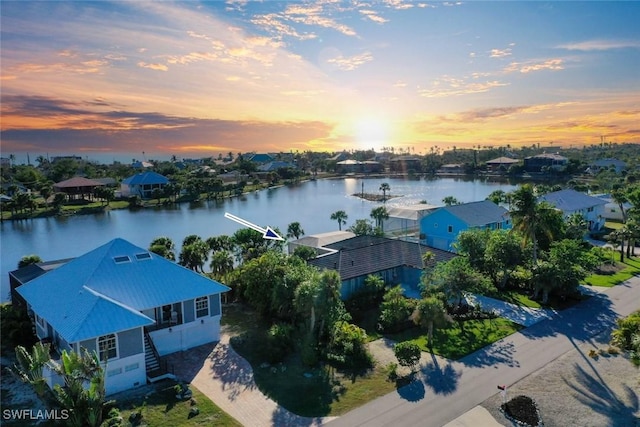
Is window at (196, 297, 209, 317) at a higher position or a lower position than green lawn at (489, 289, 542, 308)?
higher

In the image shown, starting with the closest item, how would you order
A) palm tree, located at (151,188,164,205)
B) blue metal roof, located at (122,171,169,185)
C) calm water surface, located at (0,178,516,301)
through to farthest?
calm water surface, located at (0,178,516,301) → palm tree, located at (151,188,164,205) → blue metal roof, located at (122,171,169,185)

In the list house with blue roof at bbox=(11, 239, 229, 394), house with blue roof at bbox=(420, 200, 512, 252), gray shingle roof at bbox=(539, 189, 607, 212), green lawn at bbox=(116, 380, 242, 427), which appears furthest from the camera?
gray shingle roof at bbox=(539, 189, 607, 212)

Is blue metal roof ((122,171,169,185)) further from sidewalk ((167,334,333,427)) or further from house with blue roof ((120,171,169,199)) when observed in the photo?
sidewalk ((167,334,333,427))

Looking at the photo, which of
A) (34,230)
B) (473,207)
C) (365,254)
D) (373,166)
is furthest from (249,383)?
(373,166)

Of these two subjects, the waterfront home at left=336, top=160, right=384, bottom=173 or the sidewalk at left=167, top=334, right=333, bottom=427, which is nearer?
the sidewalk at left=167, top=334, right=333, bottom=427

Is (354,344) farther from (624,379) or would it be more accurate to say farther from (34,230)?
(34,230)

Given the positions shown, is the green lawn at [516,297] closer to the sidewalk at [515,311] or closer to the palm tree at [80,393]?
the sidewalk at [515,311]

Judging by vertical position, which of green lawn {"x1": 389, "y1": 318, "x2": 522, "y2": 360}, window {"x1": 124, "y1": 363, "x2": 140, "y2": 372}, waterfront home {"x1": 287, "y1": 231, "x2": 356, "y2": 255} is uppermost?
waterfront home {"x1": 287, "y1": 231, "x2": 356, "y2": 255}

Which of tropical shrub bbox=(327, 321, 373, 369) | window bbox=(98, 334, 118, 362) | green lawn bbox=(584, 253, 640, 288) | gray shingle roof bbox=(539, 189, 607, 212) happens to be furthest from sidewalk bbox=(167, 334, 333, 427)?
gray shingle roof bbox=(539, 189, 607, 212)
